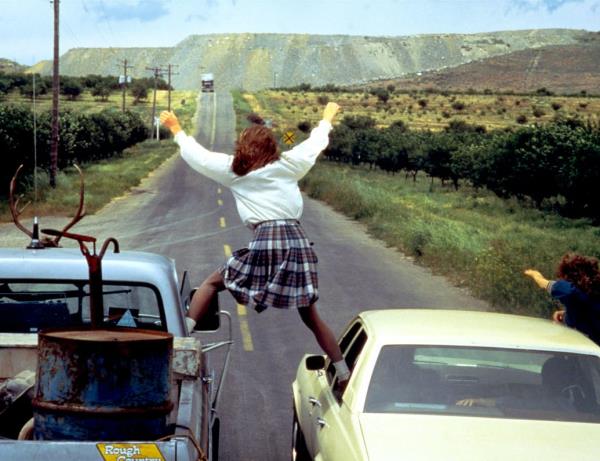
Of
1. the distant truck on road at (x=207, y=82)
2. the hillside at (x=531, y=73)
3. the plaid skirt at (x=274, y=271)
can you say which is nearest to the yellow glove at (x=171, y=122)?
the plaid skirt at (x=274, y=271)

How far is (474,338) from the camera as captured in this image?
550 centimetres

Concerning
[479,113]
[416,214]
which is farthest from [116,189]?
[479,113]

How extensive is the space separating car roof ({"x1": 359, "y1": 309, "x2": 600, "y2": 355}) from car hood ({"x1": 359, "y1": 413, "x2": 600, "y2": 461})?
1.79 feet

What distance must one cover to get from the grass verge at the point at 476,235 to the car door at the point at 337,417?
29.9ft

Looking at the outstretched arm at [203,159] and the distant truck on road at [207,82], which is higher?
the outstretched arm at [203,159]

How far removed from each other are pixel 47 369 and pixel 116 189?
40.0 meters

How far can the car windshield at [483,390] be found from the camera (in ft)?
17.0

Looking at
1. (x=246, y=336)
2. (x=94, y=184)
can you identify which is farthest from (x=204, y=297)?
(x=94, y=184)

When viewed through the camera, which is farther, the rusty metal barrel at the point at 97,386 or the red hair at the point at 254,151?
Result: the red hair at the point at 254,151

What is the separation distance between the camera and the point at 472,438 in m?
4.71

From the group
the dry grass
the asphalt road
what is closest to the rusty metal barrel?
the asphalt road

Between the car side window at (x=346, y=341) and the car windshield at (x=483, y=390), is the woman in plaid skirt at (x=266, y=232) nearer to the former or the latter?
the car side window at (x=346, y=341)

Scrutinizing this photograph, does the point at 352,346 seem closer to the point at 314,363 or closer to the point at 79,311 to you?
the point at 314,363

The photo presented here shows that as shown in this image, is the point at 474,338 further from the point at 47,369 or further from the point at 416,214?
the point at 416,214
